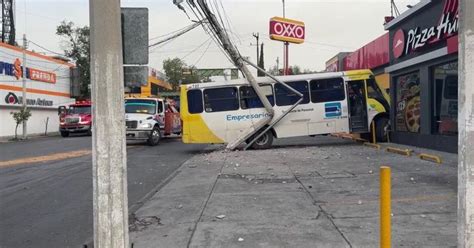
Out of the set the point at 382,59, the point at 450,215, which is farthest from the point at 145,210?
the point at 382,59

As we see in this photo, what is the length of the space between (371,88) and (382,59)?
6.70 metres

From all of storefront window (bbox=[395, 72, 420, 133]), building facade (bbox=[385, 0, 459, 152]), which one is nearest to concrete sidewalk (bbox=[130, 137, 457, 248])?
building facade (bbox=[385, 0, 459, 152])

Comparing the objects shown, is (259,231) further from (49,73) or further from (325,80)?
(49,73)

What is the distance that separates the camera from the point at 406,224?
6.72m

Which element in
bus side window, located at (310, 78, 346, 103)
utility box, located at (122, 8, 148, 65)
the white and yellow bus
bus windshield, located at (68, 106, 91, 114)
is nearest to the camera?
utility box, located at (122, 8, 148, 65)

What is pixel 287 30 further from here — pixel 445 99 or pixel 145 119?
pixel 445 99

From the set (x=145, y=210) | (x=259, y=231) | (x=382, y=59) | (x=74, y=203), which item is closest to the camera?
(x=259, y=231)

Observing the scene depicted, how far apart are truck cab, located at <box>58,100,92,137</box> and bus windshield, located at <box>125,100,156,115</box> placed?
463 inches

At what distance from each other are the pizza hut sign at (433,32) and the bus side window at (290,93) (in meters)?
3.58

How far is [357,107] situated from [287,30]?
17.3 meters

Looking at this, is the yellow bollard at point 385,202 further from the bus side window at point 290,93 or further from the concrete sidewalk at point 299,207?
the bus side window at point 290,93

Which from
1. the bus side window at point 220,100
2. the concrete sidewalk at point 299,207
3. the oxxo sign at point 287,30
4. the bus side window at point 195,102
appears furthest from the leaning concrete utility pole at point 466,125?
the oxxo sign at point 287,30

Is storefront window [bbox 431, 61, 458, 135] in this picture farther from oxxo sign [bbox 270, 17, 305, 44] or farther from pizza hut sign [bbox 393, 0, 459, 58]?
oxxo sign [bbox 270, 17, 305, 44]

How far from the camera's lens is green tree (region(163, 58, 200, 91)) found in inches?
3177
